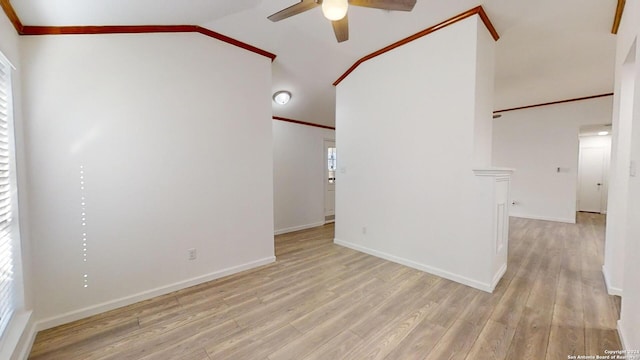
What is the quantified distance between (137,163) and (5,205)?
0.82m

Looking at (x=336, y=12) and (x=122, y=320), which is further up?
(x=336, y=12)

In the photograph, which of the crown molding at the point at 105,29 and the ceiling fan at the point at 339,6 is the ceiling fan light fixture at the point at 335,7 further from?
the crown molding at the point at 105,29

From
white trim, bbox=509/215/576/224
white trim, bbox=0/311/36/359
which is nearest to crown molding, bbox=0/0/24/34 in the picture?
white trim, bbox=0/311/36/359

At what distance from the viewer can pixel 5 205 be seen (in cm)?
162

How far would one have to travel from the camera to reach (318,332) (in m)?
1.82

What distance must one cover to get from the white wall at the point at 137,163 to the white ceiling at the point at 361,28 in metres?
0.26

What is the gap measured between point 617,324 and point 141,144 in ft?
13.7

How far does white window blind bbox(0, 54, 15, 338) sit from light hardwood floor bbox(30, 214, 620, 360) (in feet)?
1.33

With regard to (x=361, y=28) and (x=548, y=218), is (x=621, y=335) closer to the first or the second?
(x=361, y=28)

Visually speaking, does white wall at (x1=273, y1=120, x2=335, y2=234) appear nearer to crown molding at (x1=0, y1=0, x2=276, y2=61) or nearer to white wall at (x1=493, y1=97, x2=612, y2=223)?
crown molding at (x1=0, y1=0, x2=276, y2=61)

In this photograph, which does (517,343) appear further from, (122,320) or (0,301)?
(0,301)

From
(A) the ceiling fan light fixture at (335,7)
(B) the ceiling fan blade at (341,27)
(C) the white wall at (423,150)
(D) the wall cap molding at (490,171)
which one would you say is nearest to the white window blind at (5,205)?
(A) the ceiling fan light fixture at (335,7)

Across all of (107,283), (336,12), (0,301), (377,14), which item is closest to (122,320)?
(107,283)

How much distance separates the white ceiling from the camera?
1.97m
